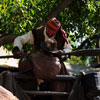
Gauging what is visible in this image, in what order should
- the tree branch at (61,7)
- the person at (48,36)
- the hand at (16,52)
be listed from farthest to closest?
1. the tree branch at (61,7)
2. the person at (48,36)
3. the hand at (16,52)

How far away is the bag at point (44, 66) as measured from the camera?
3.20 meters

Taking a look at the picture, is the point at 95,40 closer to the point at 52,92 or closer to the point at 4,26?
the point at 4,26

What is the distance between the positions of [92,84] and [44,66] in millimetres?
612

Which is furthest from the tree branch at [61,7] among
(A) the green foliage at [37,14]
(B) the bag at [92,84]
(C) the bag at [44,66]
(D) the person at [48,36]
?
(B) the bag at [92,84]

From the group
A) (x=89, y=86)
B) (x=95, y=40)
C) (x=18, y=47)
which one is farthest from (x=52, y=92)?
(x=95, y=40)

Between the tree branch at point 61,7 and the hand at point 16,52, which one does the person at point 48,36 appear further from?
the tree branch at point 61,7

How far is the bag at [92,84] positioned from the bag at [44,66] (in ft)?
1.31

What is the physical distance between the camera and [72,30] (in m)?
7.79

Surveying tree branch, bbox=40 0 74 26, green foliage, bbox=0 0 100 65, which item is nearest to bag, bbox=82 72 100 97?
tree branch, bbox=40 0 74 26

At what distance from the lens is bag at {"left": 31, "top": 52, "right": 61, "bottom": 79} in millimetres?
3199

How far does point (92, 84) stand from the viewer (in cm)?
302

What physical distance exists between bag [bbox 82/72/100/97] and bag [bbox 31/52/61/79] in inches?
15.7

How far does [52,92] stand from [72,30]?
478 cm

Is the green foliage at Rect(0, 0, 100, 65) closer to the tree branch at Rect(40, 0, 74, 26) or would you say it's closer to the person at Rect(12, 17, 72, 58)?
the tree branch at Rect(40, 0, 74, 26)
